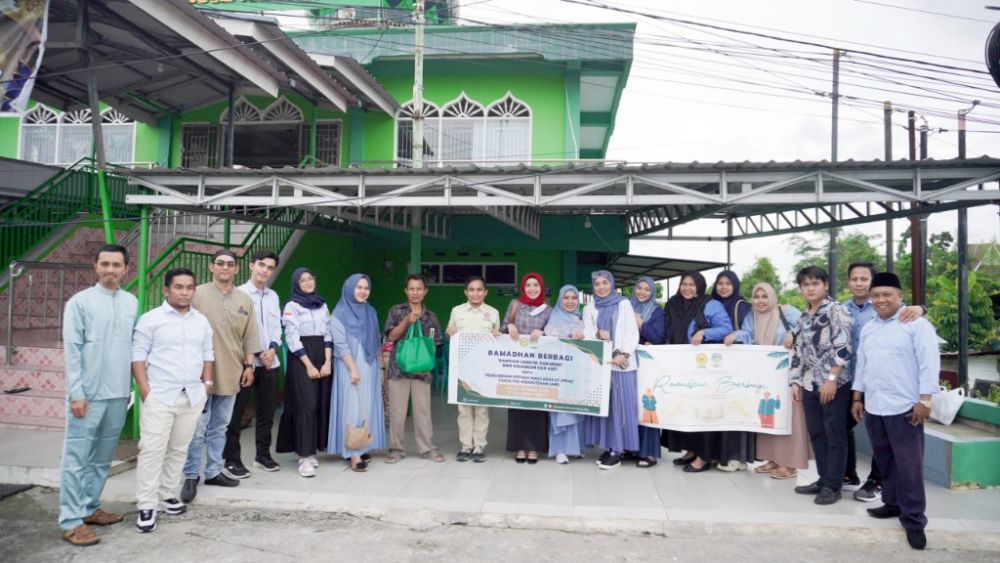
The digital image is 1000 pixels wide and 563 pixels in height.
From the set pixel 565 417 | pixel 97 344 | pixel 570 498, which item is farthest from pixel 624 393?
pixel 97 344

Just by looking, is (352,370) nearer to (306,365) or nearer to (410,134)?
(306,365)

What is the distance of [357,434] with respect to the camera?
17.7 feet

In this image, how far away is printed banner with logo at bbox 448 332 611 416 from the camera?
561cm

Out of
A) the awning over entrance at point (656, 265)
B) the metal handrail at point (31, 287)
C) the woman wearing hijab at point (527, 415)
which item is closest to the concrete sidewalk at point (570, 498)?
the woman wearing hijab at point (527, 415)

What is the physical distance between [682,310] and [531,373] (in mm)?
1528

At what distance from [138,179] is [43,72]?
4.31 meters

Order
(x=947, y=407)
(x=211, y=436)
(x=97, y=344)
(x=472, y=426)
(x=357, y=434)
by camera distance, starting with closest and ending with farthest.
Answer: (x=97, y=344)
(x=211, y=436)
(x=357, y=434)
(x=472, y=426)
(x=947, y=407)

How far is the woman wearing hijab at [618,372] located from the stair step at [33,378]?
5849 millimetres

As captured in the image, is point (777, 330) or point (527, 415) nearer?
point (777, 330)

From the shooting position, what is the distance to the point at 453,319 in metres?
5.99

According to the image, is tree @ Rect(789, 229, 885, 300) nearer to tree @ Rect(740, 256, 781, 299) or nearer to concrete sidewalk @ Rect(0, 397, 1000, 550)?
tree @ Rect(740, 256, 781, 299)

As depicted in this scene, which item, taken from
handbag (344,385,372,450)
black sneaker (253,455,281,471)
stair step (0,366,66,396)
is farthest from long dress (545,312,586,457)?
stair step (0,366,66,396)

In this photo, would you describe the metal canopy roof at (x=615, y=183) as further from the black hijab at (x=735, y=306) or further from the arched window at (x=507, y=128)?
the arched window at (x=507, y=128)

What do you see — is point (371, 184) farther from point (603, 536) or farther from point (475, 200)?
point (603, 536)
